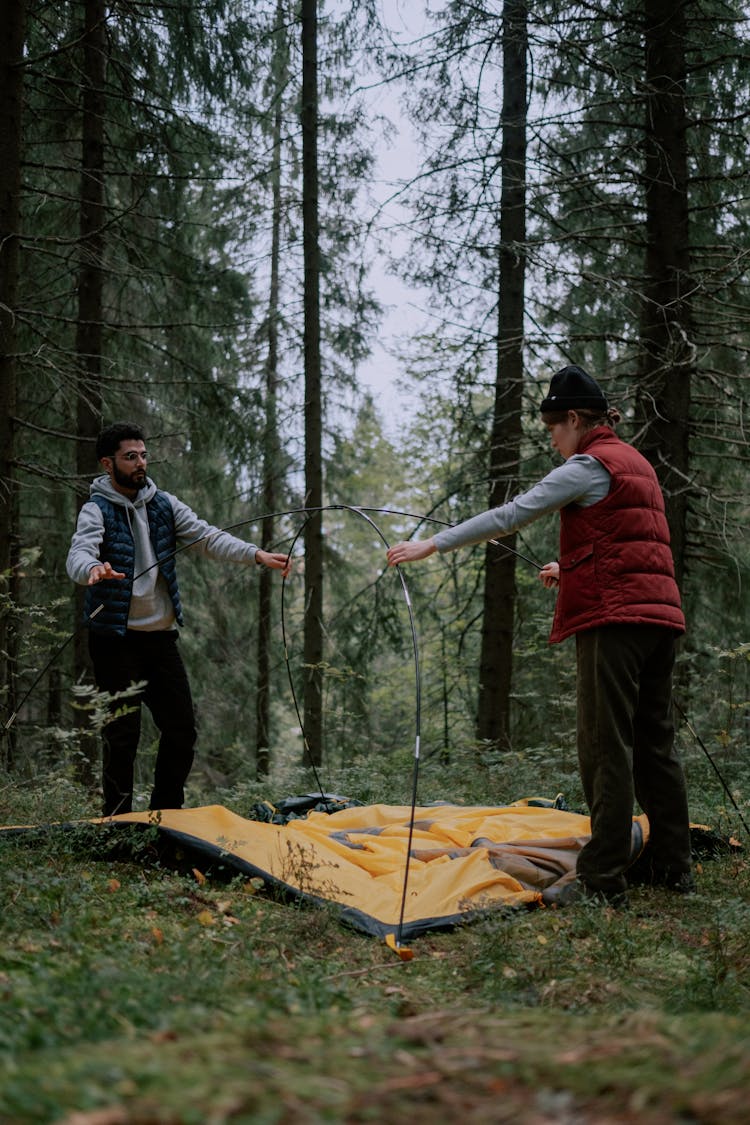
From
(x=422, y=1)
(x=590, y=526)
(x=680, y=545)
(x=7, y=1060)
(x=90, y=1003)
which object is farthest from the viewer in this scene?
(x=422, y=1)

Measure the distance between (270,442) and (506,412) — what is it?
11.7 ft

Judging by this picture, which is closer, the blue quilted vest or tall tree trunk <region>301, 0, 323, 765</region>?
the blue quilted vest

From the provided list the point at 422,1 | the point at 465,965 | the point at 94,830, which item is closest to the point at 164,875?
the point at 94,830

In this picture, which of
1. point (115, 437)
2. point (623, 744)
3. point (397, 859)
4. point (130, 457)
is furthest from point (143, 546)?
point (623, 744)

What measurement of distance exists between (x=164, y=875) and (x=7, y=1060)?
2.75 metres

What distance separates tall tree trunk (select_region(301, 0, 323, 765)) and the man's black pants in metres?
4.78

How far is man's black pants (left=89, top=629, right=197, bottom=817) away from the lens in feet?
16.5

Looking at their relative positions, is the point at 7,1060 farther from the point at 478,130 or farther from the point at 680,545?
the point at 478,130

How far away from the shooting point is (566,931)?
380cm

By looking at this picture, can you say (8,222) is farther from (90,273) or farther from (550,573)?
(550,573)

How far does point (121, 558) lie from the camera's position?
5145mm

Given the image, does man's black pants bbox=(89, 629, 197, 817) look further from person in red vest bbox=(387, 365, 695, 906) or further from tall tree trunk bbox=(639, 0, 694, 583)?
tall tree trunk bbox=(639, 0, 694, 583)

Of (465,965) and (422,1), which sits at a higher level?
(422,1)

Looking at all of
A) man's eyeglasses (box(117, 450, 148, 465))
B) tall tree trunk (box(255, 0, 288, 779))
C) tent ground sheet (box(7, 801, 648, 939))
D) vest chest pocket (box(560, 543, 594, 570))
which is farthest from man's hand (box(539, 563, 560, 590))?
tall tree trunk (box(255, 0, 288, 779))
